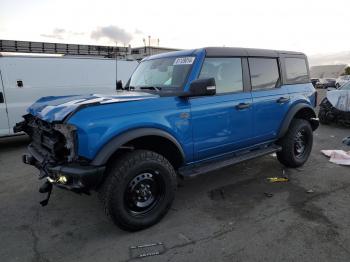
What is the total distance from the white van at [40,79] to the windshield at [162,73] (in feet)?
7.91

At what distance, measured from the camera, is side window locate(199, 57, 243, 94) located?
13.0 feet

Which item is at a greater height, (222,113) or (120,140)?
(222,113)

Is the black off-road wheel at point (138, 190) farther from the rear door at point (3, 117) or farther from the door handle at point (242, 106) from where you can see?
the rear door at point (3, 117)

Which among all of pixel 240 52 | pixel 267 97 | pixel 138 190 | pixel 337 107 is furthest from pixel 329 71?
pixel 138 190

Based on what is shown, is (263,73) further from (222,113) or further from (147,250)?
(147,250)

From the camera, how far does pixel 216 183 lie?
15.6ft

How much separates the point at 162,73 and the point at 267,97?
163cm

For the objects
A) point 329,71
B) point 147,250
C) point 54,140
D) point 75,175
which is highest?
point 329,71

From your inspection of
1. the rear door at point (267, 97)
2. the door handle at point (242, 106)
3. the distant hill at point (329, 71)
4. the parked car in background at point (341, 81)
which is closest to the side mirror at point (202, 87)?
the door handle at point (242, 106)

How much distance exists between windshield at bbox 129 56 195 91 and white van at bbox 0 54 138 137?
241cm

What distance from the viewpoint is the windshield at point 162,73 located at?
3841 millimetres

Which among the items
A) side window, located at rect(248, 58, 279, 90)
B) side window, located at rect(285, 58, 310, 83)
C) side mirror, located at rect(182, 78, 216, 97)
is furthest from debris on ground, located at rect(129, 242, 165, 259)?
side window, located at rect(285, 58, 310, 83)

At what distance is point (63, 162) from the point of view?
314cm

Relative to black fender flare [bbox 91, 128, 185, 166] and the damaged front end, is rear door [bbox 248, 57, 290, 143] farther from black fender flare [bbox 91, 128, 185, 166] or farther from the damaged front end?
the damaged front end
